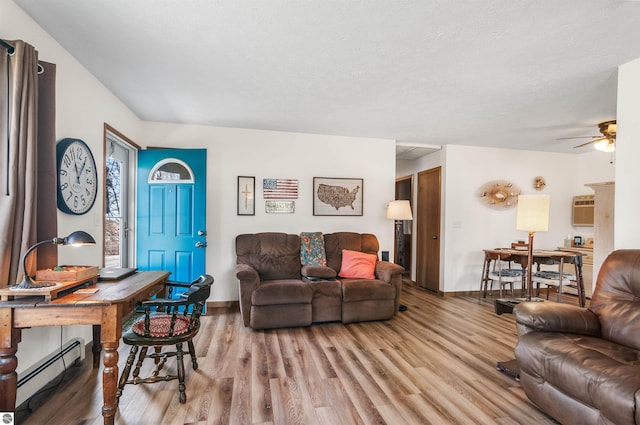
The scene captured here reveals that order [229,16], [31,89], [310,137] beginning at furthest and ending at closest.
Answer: [310,137]
[229,16]
[31,89]

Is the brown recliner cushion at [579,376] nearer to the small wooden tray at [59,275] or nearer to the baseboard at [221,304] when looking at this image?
the small wooden tray at [59,275]

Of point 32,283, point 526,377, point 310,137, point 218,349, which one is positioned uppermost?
point 310,137

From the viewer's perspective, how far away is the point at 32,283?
1618mm

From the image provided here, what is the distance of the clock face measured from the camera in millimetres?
2229

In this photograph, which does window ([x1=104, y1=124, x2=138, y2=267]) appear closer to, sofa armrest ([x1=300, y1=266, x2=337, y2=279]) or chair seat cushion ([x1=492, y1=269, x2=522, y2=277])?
sofa armrest ([x1=300, y1=266, x2=337, y2=279])

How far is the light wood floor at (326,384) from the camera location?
1831 millimetres

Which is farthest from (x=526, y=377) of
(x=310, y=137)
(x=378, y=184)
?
(x=310, y=137)

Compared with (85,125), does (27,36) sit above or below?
above

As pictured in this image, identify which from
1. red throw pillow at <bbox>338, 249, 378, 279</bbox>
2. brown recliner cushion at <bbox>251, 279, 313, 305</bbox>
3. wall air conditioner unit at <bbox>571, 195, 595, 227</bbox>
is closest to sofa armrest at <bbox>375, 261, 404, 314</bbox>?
red throw pillow at <bbox>338, 249, 378, 279</bbox>

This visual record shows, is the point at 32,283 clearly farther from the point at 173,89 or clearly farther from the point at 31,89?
the point at 173,89

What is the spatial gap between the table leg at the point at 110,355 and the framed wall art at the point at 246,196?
8.44 ft

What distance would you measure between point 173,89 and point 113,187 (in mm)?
1396

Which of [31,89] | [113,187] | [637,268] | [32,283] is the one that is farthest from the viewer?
[113,187]

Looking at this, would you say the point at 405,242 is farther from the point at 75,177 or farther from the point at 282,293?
the point at 75,177
